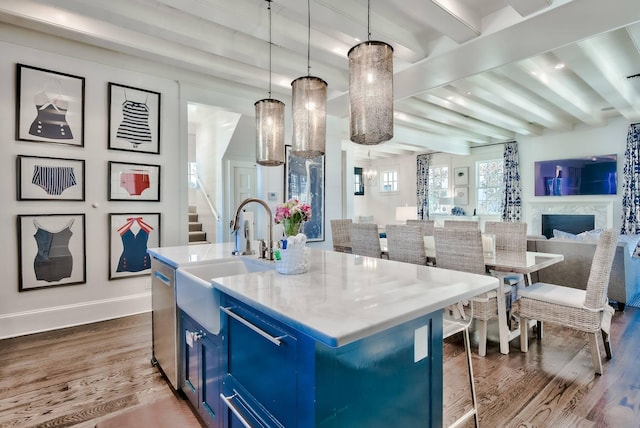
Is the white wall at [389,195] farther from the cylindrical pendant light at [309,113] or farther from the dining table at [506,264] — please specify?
the cylindrical pendant light at [309,113]

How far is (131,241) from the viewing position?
362cm

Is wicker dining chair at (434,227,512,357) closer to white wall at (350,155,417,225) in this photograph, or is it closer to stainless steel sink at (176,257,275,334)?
stainless steel sink at (176,257,275,334)

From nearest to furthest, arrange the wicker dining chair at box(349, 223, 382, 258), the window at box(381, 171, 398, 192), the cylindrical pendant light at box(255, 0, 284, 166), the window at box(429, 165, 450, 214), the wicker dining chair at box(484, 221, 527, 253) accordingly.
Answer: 1. the cylindrical pendant light at box(255, 0, 284, 166)
2. the wicker dining chair at box(484, 221, 527, 253)
3. the wicker dining chair at box(349, 223, 382, 258)
4. the window at box(429, 165, 450, 214)
5. the window at box(381, 171, 398, 192)

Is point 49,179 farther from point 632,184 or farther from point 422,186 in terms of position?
point 632,184

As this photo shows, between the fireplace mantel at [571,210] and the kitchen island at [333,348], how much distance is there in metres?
6.95

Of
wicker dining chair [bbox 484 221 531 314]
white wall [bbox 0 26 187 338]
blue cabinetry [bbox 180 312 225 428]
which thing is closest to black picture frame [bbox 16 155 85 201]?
white wall [bbox 0 26 187 338]

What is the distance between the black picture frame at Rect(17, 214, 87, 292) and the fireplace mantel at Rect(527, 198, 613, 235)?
26.9ft

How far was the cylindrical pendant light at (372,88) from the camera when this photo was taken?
156cm

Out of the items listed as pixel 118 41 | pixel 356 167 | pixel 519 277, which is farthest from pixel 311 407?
pixel 356 167

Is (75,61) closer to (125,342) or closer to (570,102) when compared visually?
(125,342)

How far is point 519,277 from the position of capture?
315cm

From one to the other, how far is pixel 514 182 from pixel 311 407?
26.8ft

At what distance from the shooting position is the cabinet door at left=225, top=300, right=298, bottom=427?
1026 mm

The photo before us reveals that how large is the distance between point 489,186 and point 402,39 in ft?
20.3
